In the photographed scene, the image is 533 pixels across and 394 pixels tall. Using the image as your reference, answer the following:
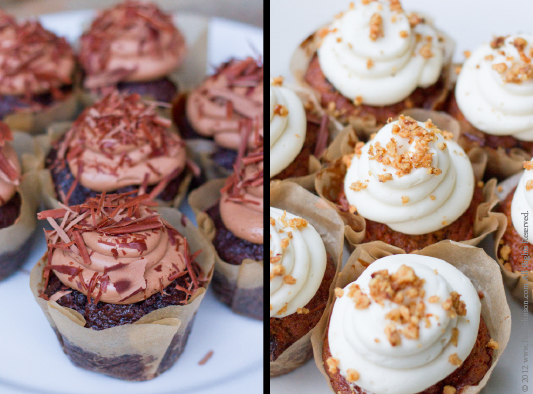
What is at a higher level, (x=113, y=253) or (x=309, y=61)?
(x=309, y=61)

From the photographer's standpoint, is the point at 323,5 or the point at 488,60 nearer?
the point at 488,60

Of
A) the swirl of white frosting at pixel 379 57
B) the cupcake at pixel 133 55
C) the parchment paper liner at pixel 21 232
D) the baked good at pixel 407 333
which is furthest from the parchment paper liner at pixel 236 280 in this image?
the cupcake at pixel 133 55

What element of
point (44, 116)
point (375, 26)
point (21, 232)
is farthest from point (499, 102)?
point (44, 116)

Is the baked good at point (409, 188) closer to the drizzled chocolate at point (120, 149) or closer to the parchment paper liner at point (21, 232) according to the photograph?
the drizzled chocolate at point (120, 149)

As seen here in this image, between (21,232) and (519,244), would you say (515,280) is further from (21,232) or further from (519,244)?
(21,232)

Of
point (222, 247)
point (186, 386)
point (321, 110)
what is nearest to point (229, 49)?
point (321, 110)

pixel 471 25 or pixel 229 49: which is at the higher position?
pixel 471 25

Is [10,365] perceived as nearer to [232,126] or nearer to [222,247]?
[222,247]
